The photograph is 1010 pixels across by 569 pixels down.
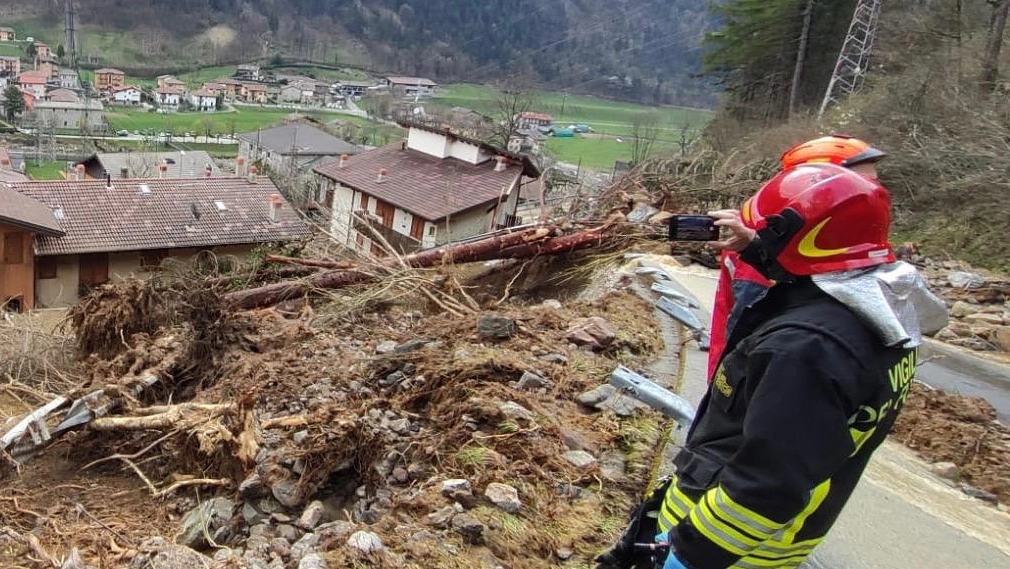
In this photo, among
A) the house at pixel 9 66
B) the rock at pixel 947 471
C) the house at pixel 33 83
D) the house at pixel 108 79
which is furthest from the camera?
the house at pixel 9 66

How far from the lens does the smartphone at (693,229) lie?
238cm

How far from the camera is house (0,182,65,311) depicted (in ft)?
59.0

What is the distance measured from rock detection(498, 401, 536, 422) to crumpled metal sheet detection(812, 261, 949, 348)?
7.53ft

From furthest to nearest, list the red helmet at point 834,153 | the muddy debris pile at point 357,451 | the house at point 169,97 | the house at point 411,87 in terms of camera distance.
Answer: the house at point 411,87
the house at point 169,97
the muddy debris pile at point 357,451
the red helmet at point 834,153

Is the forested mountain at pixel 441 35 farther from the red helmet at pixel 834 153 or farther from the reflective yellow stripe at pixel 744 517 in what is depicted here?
the reflective yellow stripe at pixel 744 517

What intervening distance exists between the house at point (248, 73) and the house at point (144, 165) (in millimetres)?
52223

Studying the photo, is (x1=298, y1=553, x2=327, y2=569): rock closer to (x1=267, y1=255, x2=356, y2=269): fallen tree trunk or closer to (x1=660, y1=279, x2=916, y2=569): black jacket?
(x1=660, y1=279, x2=916, y2=569): black jacket

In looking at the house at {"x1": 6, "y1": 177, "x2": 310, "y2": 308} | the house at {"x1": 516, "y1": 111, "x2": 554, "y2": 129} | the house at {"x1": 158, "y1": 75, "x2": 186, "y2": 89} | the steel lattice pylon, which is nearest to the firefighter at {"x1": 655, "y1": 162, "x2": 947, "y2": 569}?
the house at {"x1": 6, "y1": 177, "x2": 310, "y2": 308}

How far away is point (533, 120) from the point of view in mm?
50531

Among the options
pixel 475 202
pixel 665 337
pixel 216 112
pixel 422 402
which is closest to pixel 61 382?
pixel 422 402

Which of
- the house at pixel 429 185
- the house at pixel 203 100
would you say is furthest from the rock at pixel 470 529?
the house at pixel 203 100

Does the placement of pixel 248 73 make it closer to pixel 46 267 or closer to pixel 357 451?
pixel 46 267

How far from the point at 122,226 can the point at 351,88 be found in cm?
7534

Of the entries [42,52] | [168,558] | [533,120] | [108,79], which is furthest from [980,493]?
[42,52]
